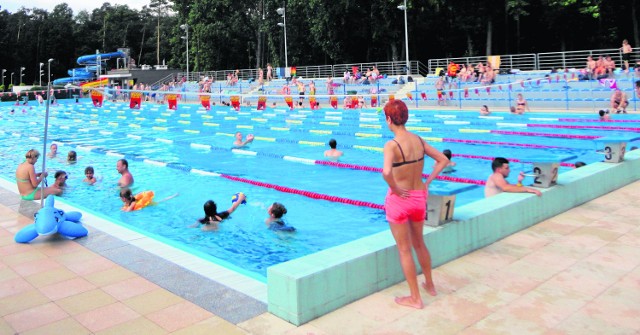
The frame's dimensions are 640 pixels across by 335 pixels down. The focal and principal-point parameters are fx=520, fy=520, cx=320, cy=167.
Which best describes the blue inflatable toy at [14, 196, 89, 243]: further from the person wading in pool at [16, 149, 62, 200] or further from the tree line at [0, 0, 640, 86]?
the tree line at [0, 0, 640, 86]

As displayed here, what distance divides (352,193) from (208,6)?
4257 centimetres

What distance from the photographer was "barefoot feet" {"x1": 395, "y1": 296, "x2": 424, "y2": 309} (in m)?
3.35

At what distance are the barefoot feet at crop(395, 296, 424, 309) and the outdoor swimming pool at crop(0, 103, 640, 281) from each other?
2234mm

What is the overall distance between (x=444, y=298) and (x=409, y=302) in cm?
28

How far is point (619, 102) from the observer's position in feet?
52.3

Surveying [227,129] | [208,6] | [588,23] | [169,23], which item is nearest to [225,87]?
[208,6]

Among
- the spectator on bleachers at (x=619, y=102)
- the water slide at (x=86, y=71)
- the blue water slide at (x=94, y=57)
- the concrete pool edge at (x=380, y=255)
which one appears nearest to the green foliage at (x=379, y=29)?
the blue water slide at (x=94, y=57)

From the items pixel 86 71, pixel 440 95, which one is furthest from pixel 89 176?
pixel 86 71

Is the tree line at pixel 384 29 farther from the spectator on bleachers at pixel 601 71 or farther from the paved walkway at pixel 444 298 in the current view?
the paved walkway at pixel 444 298

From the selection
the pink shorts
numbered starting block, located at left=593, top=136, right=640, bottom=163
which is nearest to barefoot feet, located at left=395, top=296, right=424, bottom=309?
the pink shorts

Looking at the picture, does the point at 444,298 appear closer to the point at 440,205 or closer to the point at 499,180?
→ the point at 440,205

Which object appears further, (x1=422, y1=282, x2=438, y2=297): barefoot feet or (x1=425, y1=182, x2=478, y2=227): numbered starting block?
(x1=425, y1=182, x2=478, y2=227): numbered starting block

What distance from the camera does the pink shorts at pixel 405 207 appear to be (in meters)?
3.36

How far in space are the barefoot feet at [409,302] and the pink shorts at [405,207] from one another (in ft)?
1.68
